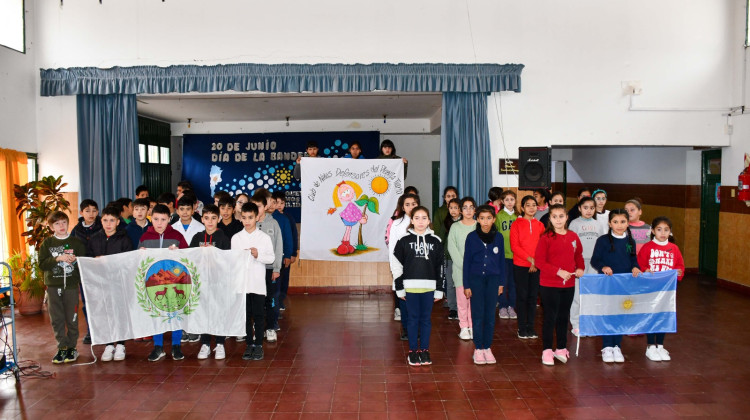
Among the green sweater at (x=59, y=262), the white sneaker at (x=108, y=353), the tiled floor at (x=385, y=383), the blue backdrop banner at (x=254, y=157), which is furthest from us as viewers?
the blue backdrop banner at (x=254, y=157)

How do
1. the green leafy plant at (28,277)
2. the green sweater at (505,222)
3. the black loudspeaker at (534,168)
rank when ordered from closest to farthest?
the green sweater at (505,222)
the green leafy plant at (28,277)
the black loudspeaker at (534,168)

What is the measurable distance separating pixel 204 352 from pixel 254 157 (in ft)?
17.4

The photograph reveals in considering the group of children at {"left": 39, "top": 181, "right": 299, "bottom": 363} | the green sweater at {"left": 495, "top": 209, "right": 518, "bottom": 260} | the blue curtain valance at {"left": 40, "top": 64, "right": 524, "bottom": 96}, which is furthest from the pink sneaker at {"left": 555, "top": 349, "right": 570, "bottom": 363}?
the blue curtain valance at {"left": 40, "top": 64, "right": 524, "bottom": 96}

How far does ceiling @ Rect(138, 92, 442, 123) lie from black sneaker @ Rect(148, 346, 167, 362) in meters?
3.88

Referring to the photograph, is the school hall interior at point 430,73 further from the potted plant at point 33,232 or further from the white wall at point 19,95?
the potted plant at point 33,232

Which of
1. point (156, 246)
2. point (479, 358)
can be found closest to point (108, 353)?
point (156, 246)

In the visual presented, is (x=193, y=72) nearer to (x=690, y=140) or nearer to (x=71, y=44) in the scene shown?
(x=71, y=44)

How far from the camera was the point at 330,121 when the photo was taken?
33.6 ft

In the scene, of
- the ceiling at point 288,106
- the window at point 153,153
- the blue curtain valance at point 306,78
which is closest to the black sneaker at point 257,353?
the blue curtain valance at point 306,78

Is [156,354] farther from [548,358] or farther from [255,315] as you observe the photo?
[548,358]

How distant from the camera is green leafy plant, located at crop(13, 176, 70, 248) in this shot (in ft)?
22.2

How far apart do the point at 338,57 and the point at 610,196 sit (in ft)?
25.1

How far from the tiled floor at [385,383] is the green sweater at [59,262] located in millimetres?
752

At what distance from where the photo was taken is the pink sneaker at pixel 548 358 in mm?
4691
